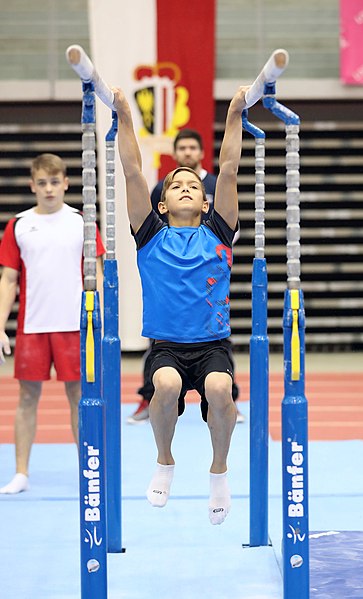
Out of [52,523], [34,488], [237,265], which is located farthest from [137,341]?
[52,523]

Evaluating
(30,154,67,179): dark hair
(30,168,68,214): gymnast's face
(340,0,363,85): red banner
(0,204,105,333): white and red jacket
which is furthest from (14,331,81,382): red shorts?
(340,0,363,85): red banner

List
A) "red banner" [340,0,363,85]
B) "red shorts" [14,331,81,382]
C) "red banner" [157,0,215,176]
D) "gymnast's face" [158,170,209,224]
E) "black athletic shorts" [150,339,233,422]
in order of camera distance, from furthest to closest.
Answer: "red banner" [340,0,363,85] → "red banner" [157,0,215,176] → "red shorts" [14,331,81,382] → "gymnast's face" [158,170,209,224] → "black athletic shorts" [150,339,233,422]

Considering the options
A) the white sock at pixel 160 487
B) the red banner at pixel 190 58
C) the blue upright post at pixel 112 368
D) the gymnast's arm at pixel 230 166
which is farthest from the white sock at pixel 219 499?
the red banner at pixel 190 58

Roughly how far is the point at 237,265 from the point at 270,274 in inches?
17.7

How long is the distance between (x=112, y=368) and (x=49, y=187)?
1359mm

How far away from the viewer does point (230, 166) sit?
3719 mm

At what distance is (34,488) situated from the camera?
5.14 m

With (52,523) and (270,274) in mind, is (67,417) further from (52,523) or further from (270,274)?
(270,274)

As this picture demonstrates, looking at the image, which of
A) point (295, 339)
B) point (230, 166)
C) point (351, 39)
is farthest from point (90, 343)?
point (351, 39)

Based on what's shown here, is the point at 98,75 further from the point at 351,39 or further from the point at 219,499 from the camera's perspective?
the point at 351,39

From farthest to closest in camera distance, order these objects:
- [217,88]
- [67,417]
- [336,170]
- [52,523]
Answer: [336,170]
[217,88]
[67,417]
[52,523]

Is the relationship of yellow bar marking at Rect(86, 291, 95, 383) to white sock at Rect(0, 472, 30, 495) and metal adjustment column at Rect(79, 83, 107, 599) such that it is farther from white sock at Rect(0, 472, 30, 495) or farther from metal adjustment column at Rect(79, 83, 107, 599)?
white sock at Rect(0, 472, 30, 495)

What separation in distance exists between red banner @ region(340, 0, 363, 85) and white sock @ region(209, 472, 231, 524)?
7.90 metres

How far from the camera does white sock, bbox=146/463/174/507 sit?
144 inches
